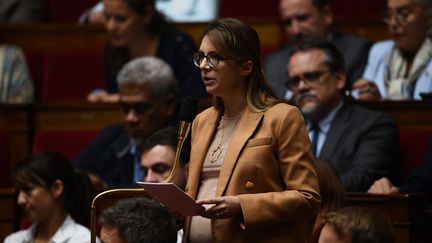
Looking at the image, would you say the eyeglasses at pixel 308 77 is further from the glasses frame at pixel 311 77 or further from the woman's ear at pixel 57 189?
the woman's ear at pixel 57 189

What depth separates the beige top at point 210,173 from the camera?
190 cm

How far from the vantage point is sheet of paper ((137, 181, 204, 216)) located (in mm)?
1753

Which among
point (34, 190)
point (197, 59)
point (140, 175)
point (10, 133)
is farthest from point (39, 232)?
point (197, 59)

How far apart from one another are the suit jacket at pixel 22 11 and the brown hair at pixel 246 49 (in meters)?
2.45

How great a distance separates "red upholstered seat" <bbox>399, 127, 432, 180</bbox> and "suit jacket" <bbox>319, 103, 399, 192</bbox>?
50mm

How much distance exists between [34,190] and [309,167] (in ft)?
3.51

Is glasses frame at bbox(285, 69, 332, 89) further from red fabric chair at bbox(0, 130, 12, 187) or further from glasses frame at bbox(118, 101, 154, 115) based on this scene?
red fabric chair at bbox(0, 130, 12, 187)

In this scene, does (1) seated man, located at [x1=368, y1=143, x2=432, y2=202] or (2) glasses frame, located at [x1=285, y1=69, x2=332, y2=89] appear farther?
(2) glasses frame, located at [x1=285, y1=69, x2=332, y2=89]

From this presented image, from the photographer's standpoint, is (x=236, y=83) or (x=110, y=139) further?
(x=110, y=139)

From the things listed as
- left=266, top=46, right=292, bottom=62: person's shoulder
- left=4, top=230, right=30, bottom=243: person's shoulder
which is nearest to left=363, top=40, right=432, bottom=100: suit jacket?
left=266, top=46, right=292, bottom=62: person's shoulder

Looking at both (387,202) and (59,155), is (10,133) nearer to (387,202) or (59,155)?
(59,155)

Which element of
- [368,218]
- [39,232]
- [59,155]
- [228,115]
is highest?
[228,115]

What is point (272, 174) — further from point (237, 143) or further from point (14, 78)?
point (14, 78)

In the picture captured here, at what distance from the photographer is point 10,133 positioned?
342cm
